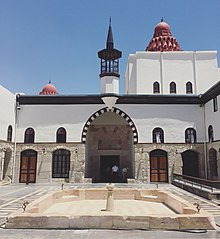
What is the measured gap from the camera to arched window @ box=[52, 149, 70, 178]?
55.0ft

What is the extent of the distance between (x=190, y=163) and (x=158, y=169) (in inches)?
87.8

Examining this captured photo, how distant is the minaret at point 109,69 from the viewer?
719 inches

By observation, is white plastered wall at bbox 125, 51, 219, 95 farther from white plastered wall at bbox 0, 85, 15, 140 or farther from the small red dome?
white plastered wall at bbox 0, 85, 15, 140

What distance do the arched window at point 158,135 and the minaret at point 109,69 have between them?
12.6 feet

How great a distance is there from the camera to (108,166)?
2028cm

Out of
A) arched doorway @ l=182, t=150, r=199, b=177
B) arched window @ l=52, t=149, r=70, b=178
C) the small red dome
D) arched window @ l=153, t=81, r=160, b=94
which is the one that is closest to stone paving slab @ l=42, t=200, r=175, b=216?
arched window @ l=52, t=149, r=70, b=178

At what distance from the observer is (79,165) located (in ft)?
54.4

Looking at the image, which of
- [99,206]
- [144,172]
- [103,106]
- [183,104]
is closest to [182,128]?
[183,104]

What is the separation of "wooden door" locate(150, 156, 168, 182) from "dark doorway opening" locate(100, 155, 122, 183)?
375 centimetres

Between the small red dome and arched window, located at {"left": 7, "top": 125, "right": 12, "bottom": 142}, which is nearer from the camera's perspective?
arched window, located at {"left": 7, "top": 125, "right": 12, "bottom": 142}

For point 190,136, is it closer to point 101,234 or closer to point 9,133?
point 9,133

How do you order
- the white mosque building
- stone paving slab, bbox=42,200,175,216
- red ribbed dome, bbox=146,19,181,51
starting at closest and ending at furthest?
stone paving slab, bbox=42,200,175,216
the white mosque building
red ribbed dome, bbox=146,19,181,51

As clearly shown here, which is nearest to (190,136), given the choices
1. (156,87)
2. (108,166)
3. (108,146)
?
(156,87)

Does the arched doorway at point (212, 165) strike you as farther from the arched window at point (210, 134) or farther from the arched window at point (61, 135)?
the arched window at point (61, 135)
